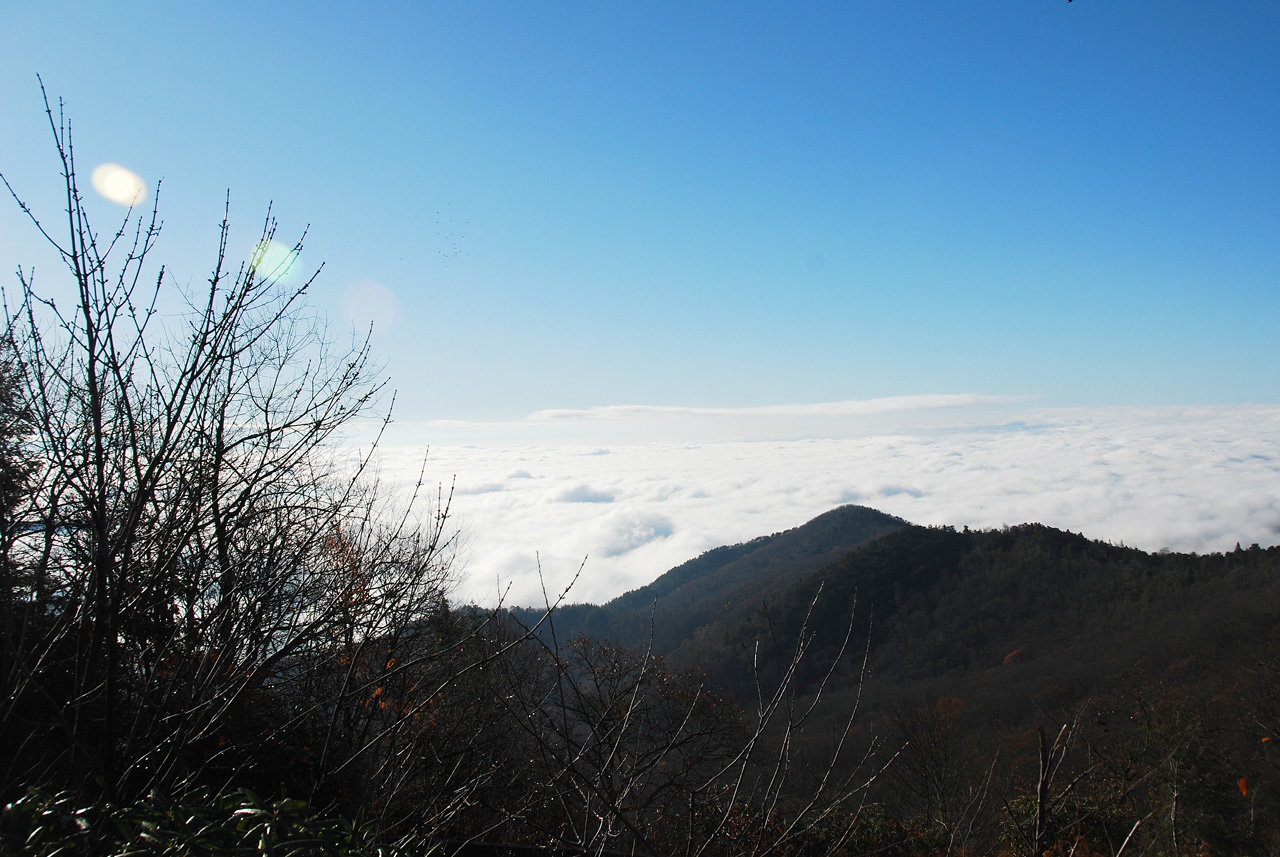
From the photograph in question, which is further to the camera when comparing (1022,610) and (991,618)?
(991,618)

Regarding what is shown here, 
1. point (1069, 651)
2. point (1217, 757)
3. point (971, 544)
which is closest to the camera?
point (1217, 757)

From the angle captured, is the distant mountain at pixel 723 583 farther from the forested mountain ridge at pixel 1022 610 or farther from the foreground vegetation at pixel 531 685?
the forested mountain ridge at pixel 1022 610

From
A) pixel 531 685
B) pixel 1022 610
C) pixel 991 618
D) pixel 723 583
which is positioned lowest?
pixel 991 618

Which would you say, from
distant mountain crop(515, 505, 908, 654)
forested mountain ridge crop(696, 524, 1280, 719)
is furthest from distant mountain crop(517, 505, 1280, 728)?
distant mountain crop(515, 505, 908, 654)

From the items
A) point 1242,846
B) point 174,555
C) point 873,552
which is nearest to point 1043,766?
point 174,555

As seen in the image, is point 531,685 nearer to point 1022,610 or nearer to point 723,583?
point 1022,610

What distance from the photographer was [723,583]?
4525 inches

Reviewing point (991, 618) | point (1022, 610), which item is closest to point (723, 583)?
point (991, 618)

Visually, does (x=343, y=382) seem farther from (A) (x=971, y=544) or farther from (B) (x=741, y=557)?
(B) (x=741, y=557)

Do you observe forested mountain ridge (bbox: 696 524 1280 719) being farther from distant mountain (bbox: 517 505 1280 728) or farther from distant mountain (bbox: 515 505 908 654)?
distant mountain (bbox: 515 505 908 654)

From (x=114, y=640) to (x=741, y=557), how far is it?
5098 inches

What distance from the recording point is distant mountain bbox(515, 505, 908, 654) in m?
77.2

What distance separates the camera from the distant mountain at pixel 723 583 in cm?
7725

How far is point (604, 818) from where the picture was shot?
117 inches
